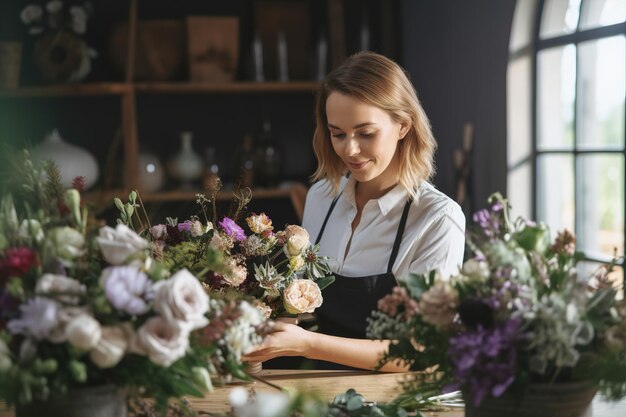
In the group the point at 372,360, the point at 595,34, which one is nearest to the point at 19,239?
the point at 372,360

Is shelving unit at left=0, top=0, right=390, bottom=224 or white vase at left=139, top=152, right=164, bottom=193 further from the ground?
shelving unit at left=0, top=0, right=390, bottom=224

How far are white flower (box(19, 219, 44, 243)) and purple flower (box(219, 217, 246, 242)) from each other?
1.79 ft

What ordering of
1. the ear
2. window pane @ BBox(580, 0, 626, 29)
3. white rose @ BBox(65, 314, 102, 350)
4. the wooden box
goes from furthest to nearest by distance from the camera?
1. the wooden box
2. window pane @ BBox(580, 0, 626, 29)
3. the ear
4. white rose @ BBox(65, 314, 102, 350)

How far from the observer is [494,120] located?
3818mm

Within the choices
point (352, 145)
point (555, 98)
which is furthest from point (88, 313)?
point (555, 98)

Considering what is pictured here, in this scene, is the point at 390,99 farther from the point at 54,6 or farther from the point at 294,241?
the point at 54,6

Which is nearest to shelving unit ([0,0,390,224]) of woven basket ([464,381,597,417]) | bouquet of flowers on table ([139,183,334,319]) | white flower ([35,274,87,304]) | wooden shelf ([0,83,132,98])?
wooden shelf ([0,83,132,98])

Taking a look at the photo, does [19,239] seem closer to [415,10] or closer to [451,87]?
[451,87]

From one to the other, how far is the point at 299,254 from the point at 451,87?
2.48 meters

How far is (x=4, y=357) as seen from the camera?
3.67 ft

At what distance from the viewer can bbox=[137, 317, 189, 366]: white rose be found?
112 cm

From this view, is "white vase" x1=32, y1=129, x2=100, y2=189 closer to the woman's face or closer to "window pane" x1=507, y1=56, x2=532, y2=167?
"window pane" x1=507, y1=56, x2=532, y2=167

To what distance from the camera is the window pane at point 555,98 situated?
3621mm

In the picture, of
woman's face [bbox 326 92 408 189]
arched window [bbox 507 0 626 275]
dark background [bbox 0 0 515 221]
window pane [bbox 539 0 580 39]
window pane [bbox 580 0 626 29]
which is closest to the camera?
woman's face [bbox 326 92 408 189]
